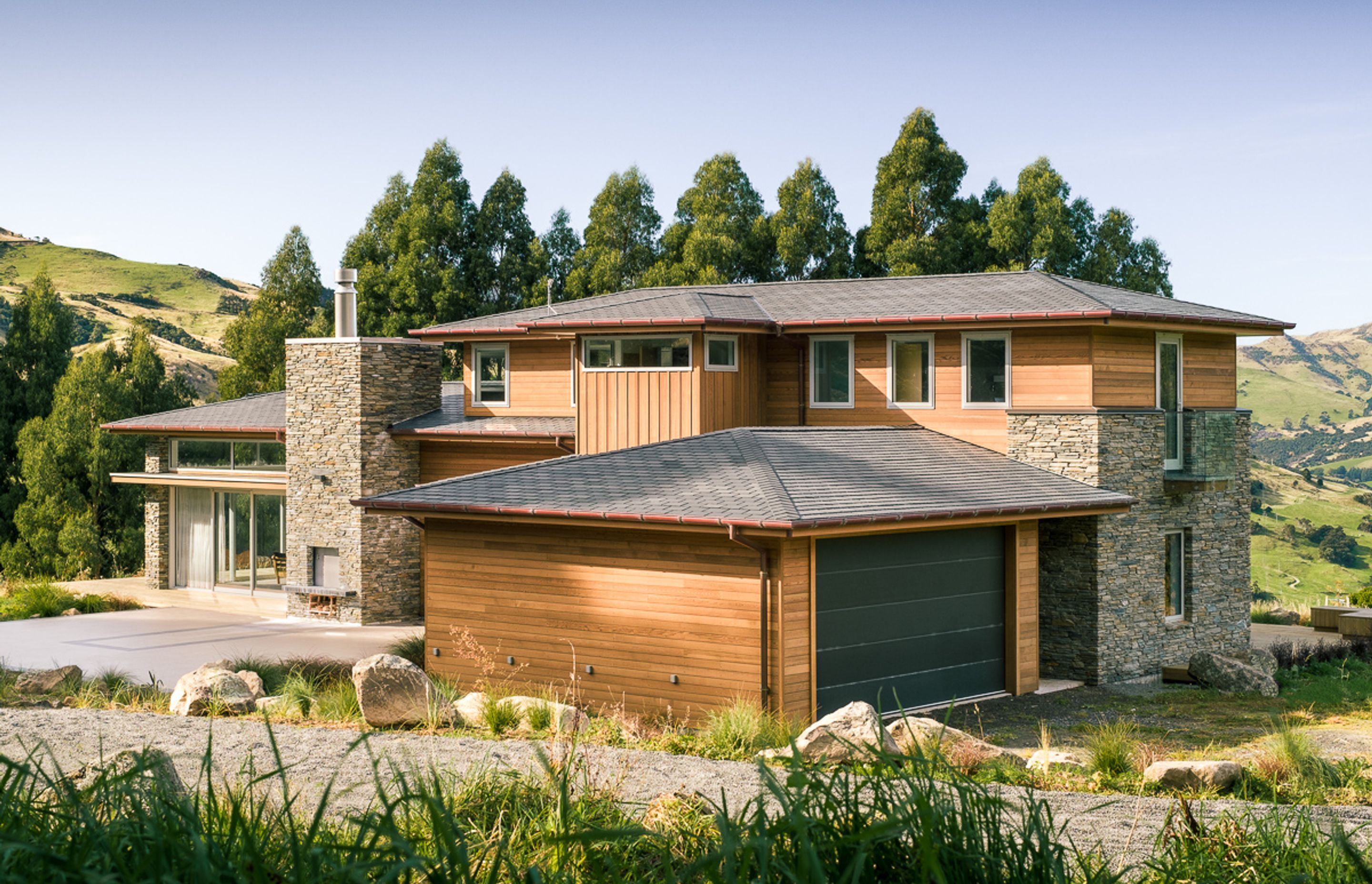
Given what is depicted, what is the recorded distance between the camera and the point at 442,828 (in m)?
2.79

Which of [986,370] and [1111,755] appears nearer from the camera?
[1111,755]

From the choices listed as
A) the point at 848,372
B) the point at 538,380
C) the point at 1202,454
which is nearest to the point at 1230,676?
the point at 1202,454

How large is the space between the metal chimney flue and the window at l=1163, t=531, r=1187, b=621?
13.8 m

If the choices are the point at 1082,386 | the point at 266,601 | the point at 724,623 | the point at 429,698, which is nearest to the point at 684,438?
the point at 724,623

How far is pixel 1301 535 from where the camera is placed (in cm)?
6444

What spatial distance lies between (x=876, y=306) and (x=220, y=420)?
1250cm

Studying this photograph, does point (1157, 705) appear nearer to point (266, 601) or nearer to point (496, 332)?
point (496, 332)

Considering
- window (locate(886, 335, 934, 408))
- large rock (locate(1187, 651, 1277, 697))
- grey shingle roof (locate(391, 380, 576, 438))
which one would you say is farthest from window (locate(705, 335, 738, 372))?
large rock (locate(1187, 651, 1277, 697))

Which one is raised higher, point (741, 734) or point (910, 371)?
point (910, 371)

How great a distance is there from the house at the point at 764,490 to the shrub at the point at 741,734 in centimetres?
182

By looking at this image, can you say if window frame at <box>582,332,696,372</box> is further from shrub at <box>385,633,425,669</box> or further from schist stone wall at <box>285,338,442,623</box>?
shrub at <box>385,633,425,669</box>

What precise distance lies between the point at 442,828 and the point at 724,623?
32.8 ft

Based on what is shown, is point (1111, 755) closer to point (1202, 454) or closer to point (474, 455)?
point (1202, 454)

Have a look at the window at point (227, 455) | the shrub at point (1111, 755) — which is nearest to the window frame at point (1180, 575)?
the shrub at point (1111, 755)
